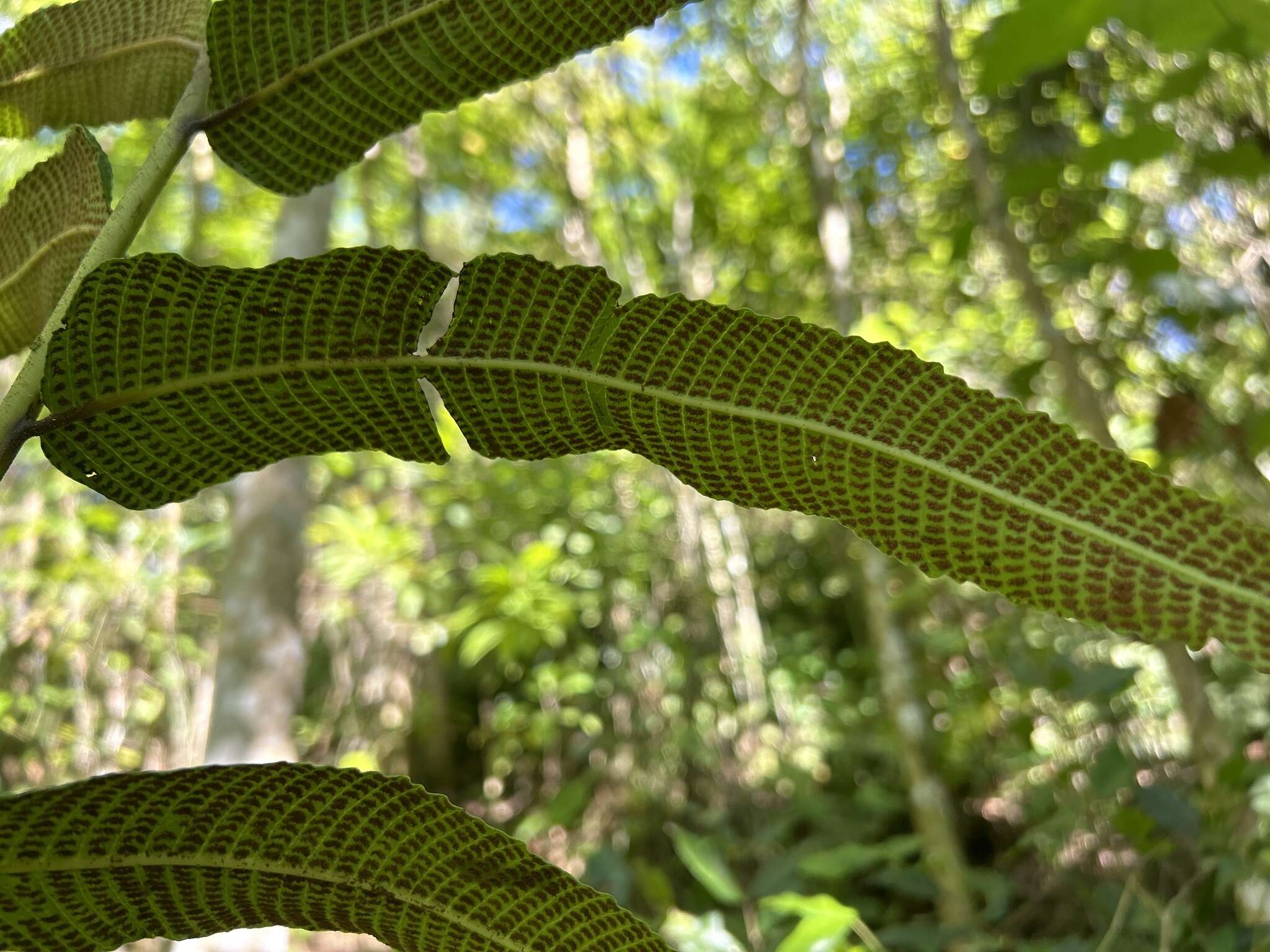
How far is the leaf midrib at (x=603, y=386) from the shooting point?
12.6 inches

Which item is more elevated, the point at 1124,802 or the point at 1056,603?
the point at 1056,603

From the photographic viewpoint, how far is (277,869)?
0.31 meters

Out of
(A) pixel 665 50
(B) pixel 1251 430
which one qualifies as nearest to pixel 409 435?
(B) pixel 1251 430

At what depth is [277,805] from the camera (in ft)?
1.04

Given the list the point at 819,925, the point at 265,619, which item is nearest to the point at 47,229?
the point at 819,925

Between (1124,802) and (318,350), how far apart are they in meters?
1.57

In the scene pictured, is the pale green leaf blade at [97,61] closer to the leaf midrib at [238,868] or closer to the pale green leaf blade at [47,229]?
the pale green leaf blade at [47,229]

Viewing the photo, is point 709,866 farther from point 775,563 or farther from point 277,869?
point 775,563

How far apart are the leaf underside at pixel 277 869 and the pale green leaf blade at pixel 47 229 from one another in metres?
0.23

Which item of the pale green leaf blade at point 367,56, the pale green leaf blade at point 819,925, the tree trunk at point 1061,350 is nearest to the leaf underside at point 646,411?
the pale green leaf blade at point 367,56

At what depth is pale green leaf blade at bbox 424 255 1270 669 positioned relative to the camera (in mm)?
313

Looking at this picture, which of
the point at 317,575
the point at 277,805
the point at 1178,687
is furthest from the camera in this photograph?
the point at 317,575

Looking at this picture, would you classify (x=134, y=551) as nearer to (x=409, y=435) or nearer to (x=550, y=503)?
(x=550, y=503)

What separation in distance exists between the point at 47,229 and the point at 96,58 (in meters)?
0.10
